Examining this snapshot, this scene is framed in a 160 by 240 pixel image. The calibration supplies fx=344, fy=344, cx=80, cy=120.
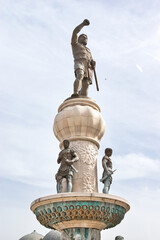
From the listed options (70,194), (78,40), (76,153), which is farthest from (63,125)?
(78,40)

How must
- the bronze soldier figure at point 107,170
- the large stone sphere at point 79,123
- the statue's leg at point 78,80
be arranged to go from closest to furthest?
1. the bronze soldier figure at point 107,170
2. the large stone sphere at point 79,123
3. the statue's leg at point 78,80

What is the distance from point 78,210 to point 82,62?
5.66 metres

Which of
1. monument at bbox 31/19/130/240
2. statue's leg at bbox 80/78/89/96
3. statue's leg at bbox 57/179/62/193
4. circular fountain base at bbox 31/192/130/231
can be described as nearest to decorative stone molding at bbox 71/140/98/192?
monument at bbox 31/19/130/240

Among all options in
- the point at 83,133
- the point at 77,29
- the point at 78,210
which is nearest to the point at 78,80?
the point at 77,29

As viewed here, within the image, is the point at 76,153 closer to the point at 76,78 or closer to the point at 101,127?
the point at 101,127

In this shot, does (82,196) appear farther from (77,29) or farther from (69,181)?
(77,29)

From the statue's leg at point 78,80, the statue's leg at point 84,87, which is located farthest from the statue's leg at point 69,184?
the statue's leg at point 84,87

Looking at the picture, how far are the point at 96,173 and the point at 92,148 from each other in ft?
2.72

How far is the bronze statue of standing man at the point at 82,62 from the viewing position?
12414 millimetres

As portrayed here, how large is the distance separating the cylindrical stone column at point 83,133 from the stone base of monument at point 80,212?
3.78 ft

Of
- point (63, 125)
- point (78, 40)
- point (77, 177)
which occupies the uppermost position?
point (78, 40)

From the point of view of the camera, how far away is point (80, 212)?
9.40 meters

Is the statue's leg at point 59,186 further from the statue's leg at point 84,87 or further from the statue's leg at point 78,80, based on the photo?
the statue's leg at point 84,87

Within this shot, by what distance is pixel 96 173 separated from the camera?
1128 cm
